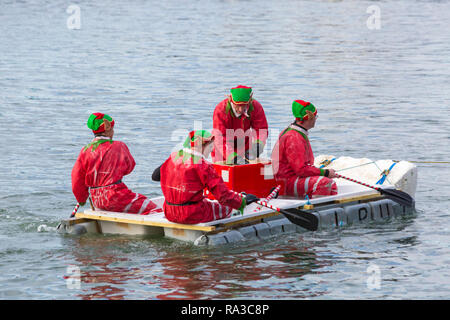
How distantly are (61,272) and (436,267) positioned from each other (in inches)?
178

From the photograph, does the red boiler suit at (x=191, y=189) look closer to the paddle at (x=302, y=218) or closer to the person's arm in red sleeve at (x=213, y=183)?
the person's arm in red sleeve at (x=213, y=183)

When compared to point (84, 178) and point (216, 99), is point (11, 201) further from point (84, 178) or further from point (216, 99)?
point (216, 99)

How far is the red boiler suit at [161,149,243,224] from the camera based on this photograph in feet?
37.5

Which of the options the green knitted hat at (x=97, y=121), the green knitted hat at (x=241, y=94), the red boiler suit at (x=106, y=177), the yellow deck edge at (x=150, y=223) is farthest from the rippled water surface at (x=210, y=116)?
the green knitted hat at (x=241, y=94)

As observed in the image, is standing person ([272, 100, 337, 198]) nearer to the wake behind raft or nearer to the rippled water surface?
the wake behind raft

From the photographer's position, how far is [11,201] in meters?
15.1

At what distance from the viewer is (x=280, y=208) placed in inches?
489

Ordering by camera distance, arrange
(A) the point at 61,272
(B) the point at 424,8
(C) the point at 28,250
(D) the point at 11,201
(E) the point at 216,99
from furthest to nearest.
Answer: (B) the point at 424,8
(E) the point at 216,99
(D) the point at 11,201
(C) the point at 28,250
(A) the point at 61,272

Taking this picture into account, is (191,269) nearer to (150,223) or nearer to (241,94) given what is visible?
(150,223)

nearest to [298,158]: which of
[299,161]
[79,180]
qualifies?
[299,161]

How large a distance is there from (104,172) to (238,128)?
225cm

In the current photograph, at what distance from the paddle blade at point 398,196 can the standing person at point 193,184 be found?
108 inches

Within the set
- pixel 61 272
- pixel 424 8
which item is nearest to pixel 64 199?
pixel 61 272

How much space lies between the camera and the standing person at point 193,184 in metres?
11.4
